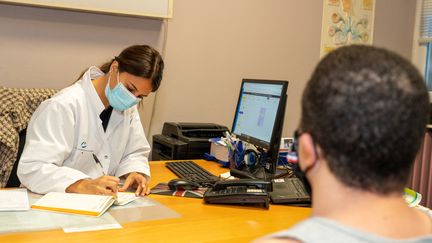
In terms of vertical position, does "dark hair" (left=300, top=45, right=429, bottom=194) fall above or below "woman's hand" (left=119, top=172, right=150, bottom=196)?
above

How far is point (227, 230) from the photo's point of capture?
1.29 meters

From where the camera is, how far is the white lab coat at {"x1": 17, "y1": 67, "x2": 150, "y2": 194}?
63.2 inches

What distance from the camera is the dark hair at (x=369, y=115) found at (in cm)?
64

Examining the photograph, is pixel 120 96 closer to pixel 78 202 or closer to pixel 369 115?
pixel 78 202

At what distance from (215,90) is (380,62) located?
2.20 metres

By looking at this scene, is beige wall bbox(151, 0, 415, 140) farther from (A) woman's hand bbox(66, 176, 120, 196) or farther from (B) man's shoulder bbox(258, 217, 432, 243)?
(B) man's shoulder bbox(258, 217, 432, 243)

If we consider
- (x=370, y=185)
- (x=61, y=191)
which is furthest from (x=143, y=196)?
(x=370, y=185)

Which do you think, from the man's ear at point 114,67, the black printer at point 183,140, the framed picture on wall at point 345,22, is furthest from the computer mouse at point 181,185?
the framed picture on wall at point 345,22

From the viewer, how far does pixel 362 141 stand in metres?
0.65

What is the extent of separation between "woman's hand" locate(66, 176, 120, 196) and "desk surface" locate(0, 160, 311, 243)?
15cm

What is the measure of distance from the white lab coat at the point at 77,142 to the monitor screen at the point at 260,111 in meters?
0.47

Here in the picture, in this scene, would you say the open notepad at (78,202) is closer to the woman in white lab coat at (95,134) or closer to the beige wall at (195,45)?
the woman in white lab coat at (95,134)

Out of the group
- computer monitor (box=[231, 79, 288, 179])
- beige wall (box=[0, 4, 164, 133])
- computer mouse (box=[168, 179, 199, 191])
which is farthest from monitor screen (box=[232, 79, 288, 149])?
beige wall (box=[0, 4, 164, 133])

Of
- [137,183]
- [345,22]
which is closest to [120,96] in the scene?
[137,183]
